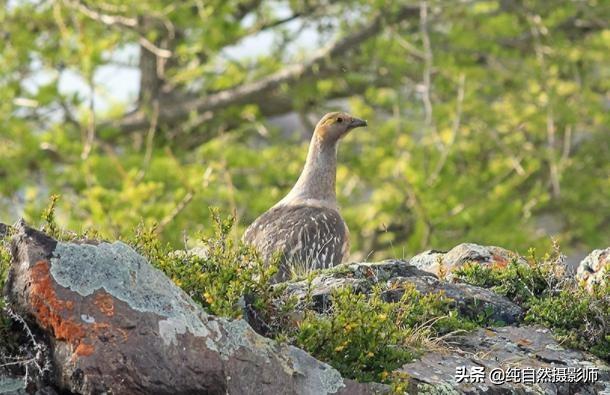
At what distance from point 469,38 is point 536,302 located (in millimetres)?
17570

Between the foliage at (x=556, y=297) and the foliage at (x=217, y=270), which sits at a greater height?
the foliage at (x=217, y=270)

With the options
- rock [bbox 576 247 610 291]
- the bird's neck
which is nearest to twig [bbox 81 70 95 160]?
the bird's neck

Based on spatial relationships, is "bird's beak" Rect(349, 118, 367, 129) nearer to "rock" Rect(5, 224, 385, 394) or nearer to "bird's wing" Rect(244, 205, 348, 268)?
"bird's wing" Rect(244, 205, 348, 268)

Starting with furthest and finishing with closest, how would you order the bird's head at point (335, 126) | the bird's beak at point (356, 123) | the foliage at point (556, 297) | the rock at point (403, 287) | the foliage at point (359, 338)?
1. the bird's beak at point (356, 123)
2. the bird's head at point (335, 126)
3. the rock at point (403, 287)
4. the foliage at point (556, 297)
5. the foliage at point (359, 338)

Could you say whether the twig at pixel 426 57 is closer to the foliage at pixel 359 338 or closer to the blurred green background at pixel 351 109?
the blurred green background at pixel 351 109

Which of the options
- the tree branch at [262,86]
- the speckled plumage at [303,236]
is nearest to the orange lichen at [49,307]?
the speckled plumage at [303,236]

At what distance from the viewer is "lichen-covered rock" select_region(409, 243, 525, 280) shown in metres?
8.36

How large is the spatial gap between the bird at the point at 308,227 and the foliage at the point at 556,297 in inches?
84.0

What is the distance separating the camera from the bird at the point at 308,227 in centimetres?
1050

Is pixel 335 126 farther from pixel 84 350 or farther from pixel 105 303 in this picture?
pixel 84 350

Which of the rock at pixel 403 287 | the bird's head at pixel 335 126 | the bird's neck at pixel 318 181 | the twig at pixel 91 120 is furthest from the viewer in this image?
the twig at pixel 91 120

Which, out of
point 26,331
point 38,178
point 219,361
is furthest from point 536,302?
point 38,178

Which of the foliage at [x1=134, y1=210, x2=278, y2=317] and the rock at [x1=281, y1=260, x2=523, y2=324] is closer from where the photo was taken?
the foliage at [x1=134, y1=210, x2=278, y2=317]

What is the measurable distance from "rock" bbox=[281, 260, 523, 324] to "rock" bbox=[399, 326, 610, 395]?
19cm
